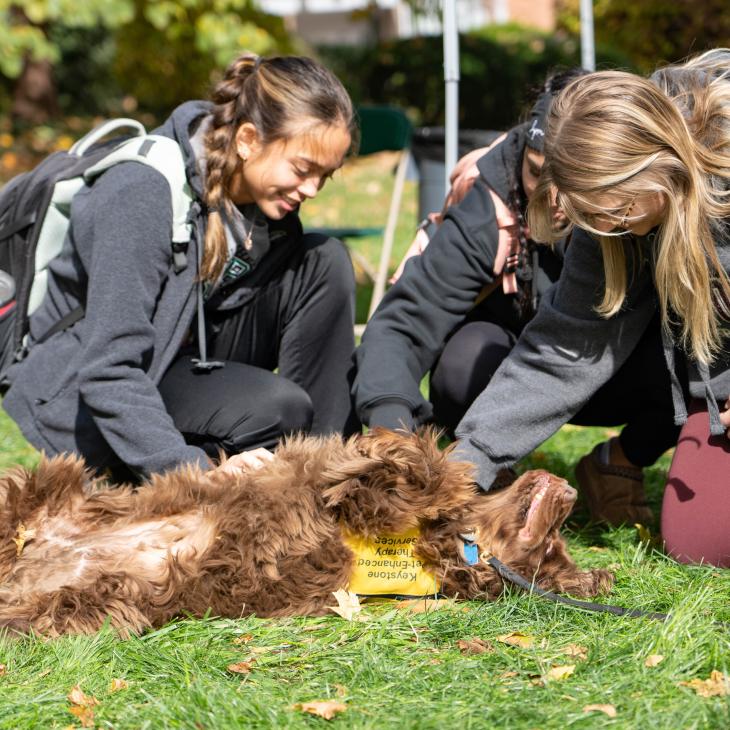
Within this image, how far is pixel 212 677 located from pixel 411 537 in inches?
27.2

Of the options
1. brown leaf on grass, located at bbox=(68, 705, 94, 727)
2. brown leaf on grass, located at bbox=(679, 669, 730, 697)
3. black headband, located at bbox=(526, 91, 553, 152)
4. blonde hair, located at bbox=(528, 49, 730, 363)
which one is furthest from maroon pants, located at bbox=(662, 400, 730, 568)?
brown leaf on grass, located at bbox=(68, 705, 94, 727)

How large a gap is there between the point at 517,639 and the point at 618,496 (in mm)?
1252

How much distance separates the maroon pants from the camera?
10.3ft

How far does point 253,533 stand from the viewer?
2781mm

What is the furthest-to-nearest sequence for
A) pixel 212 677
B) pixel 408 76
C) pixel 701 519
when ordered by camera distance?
1. pixel 408 76
2. pixel 701 519
3. pixel 212 677

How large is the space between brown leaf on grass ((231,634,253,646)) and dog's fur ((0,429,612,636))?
0.09m

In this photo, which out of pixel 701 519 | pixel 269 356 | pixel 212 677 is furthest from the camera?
pixel 269 356

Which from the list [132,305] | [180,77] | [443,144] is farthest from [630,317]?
[180,77]

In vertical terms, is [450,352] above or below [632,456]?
above

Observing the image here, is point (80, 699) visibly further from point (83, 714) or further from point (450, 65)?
point (450, 65)

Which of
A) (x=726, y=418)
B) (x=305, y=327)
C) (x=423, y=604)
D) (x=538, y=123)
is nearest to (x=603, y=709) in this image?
(x=423, y=604)

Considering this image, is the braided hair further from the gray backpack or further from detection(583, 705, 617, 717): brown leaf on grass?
detection(583, 705, 617, 717): brown leaf on grass

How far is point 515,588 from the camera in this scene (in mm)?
2904

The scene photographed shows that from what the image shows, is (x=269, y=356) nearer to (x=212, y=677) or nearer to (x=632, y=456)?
(x=632, y=456)
